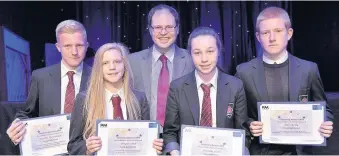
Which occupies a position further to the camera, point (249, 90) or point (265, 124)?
point (249, 90)

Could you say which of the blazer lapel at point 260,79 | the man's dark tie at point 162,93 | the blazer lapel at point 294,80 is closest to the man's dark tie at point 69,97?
the man's dark tie at point 162,93

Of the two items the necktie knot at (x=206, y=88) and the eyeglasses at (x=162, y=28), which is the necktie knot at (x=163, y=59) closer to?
the eyeglasses at (x=162, y=28)

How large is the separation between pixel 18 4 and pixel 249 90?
158 inches

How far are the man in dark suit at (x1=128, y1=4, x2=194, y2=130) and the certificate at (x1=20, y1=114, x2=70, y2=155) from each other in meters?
0.76

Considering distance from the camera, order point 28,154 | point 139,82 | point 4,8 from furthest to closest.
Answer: point 4,8, point 139,82, point 28,154

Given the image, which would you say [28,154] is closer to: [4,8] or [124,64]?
[124,64]

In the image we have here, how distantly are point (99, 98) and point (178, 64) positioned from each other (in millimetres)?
891

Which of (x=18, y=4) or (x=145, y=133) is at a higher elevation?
(x=18, y=4)

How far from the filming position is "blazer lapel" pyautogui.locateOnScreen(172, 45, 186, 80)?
3.21 metres

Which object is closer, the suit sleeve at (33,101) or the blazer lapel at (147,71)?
the suit sleeve at (33,101)

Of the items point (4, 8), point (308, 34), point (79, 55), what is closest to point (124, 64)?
point (79, 55)

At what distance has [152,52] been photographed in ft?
11.0

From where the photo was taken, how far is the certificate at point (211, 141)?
2.33 m

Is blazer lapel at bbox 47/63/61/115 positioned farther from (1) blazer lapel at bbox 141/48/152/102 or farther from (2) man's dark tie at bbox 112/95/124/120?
(1) blazer lapel at bbox 141/48/152/102
